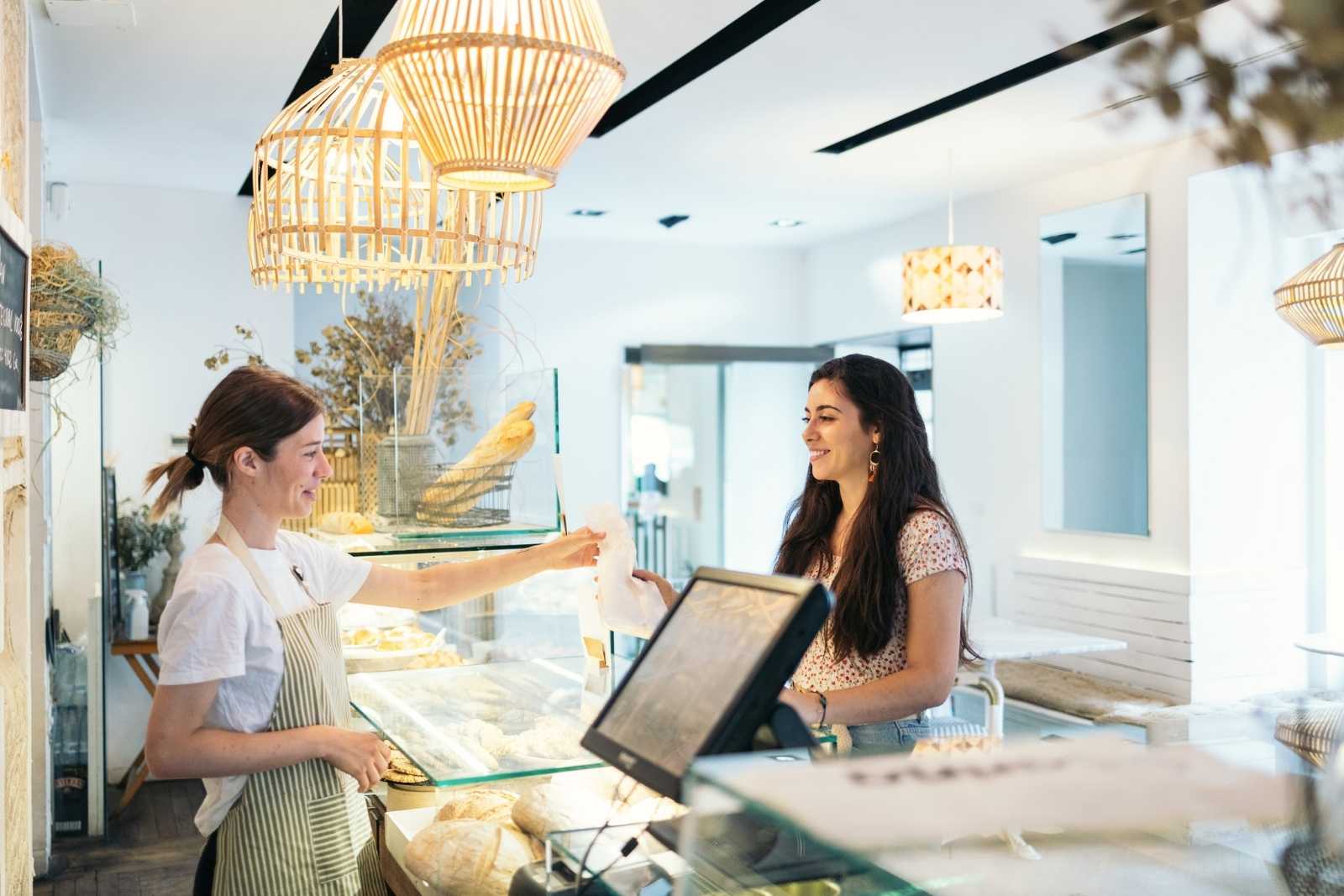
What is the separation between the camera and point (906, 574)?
2174mm

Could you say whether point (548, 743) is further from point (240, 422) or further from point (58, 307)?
point (58, 307)

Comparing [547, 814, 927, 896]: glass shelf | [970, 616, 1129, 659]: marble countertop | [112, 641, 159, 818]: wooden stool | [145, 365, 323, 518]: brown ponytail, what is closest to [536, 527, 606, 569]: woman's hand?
[145, 365, 323, 518]: brown ponytail

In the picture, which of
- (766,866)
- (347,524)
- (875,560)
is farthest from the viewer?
(347,524)

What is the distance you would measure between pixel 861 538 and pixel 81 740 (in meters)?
3.88

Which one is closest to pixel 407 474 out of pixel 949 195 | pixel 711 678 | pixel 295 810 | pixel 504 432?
pixel 504 432

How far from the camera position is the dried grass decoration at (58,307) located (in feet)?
10.2

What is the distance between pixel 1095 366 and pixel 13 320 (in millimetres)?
4890

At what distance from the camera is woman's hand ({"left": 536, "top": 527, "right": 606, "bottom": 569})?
2404 millimetres

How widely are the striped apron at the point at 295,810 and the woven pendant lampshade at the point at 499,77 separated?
0.72m

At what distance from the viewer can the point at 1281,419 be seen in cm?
557

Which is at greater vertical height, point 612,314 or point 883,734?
point 612,314

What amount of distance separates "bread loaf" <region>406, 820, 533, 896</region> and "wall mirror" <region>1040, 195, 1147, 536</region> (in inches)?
179

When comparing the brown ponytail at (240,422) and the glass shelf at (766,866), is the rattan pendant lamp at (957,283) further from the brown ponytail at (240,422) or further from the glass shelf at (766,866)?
the glass shelf at (766,866)

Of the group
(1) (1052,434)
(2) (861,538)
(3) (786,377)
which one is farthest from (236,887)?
(3) (786,377)
